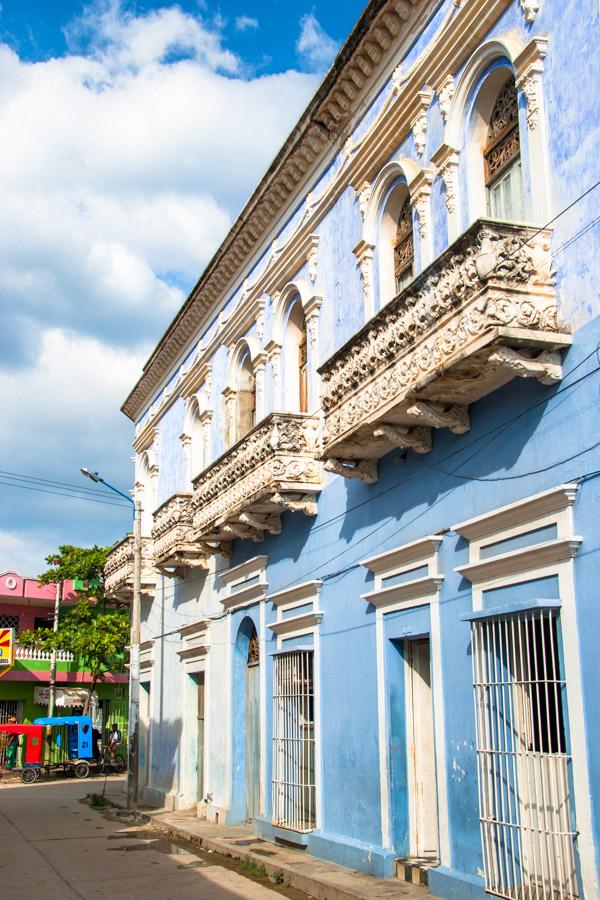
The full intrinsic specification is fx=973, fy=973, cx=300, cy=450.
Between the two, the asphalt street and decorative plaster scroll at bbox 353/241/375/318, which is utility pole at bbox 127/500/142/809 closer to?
the asphalt street

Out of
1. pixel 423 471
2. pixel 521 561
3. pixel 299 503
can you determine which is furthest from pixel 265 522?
pixel 521 561

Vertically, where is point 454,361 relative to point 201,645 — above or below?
above

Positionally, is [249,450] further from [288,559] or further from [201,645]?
[201,645]

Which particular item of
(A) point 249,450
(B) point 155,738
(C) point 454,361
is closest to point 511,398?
(C) point 454,361

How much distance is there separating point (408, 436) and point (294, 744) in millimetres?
5050

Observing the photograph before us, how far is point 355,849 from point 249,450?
17.8ft

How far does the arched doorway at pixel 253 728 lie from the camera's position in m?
14.6

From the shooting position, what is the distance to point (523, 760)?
7.62 m

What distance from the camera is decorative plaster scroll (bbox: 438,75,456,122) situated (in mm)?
9617

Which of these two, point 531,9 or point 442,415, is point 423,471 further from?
point 531,9

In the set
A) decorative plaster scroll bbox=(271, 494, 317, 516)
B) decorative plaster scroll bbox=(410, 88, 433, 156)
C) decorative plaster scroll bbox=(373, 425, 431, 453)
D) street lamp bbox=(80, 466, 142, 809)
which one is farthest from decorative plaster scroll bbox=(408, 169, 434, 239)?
street lamp bbox=(80, 466, 142, 809)

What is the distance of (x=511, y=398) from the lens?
8344 millimetres

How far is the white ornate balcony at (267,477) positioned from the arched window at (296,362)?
3.14 feet

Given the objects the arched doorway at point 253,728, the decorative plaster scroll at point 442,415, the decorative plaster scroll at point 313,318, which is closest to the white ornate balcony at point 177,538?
the arched doorway at point 253,728
